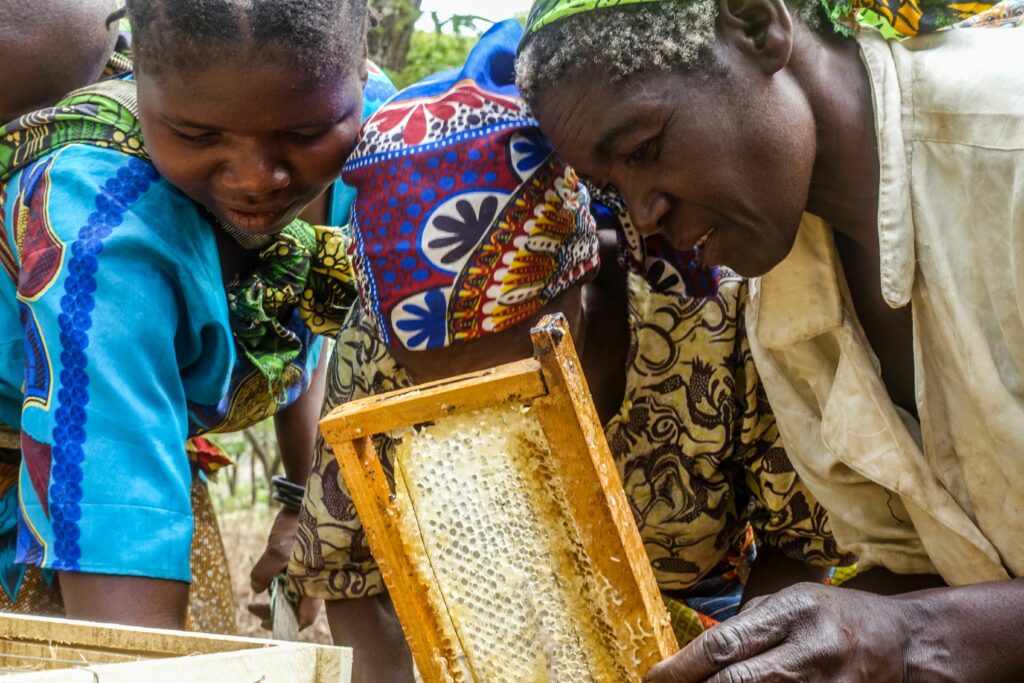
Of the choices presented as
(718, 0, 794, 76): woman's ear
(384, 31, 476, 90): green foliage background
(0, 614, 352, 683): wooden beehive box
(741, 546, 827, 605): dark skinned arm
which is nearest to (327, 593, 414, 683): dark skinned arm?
(741, 546, 827, 605): dark skinned arm

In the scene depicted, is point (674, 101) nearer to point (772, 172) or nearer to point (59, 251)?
point (772, 172)

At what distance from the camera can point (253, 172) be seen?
2.12 m

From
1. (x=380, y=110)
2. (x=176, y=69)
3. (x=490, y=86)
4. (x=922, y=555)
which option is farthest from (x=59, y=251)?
(x=922, y=555)

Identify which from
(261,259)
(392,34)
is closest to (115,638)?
(261,259)

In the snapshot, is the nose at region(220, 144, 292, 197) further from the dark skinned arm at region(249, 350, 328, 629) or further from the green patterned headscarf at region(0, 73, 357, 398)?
the dark skinned arm at region(249, 350, 328, 629)

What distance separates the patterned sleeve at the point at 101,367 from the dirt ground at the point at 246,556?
1941mm

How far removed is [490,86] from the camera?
6.98ft

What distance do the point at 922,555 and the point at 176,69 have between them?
1692mm

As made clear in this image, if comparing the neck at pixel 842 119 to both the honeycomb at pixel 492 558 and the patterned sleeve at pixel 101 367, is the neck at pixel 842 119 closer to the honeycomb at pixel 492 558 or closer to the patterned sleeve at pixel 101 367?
the honeycomb at pixel 492 558

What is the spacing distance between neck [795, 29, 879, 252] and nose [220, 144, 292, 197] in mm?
957

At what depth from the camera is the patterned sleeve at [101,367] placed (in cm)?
210

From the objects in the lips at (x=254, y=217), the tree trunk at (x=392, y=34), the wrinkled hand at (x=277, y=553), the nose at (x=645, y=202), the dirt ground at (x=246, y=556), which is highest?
the nose at (x=645, y=202)

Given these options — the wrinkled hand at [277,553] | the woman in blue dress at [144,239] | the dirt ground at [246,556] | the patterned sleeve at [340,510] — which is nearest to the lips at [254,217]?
the woman in blue dress at [144,239]

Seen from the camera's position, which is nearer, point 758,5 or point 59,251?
point 758,5
